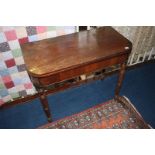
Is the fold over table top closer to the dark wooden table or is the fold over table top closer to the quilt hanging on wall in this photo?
the dark wooden table

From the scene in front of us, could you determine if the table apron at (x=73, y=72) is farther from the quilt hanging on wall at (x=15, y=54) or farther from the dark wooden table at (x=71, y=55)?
the quilt hanging on wall at (x=15, y=54)

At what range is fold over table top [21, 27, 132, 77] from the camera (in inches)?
57.6

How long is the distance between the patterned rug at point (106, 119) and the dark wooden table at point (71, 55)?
0.29 metres

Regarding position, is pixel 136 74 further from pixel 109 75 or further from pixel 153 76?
pixel 109 75

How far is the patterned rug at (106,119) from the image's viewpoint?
185 cm

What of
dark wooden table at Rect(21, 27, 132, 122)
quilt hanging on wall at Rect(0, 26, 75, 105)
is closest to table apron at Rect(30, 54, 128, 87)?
dark wooden table at Rect(21, 27, 132, 122)

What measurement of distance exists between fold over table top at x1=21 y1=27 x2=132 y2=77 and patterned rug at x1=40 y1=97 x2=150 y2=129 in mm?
721

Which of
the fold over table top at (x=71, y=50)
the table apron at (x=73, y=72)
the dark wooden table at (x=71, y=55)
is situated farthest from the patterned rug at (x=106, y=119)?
the fold over table top at (x=71, y=50)

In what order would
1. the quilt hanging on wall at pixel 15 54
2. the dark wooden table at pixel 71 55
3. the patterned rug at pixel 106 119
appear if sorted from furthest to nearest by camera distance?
the patterned rug at pixel 106 119, the quilt hanging on wall at pixel 15 54, the dark wooden table at pixel 71 55

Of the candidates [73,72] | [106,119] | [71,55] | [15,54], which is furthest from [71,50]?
[106,119]

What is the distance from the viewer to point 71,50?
5.33ft

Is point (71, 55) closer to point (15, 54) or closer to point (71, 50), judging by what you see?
point (71, 50)
